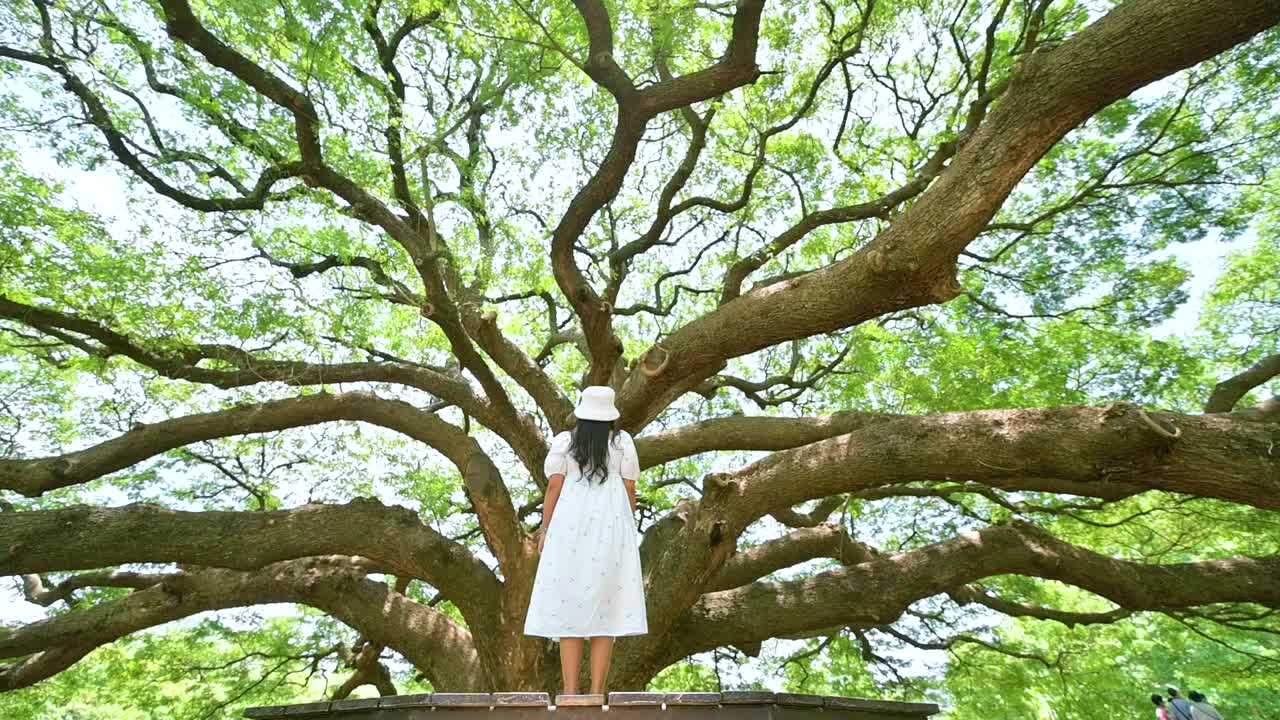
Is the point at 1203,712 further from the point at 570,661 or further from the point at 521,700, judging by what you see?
Result: the point at 521,700

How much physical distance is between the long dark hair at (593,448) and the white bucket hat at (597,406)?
0.03m

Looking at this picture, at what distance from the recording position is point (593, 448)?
3426 mm

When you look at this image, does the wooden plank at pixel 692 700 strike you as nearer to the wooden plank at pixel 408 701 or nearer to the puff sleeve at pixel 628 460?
the wooden plank at pixel 408 701

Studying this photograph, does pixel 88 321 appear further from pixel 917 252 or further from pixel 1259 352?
pixel 1259 352

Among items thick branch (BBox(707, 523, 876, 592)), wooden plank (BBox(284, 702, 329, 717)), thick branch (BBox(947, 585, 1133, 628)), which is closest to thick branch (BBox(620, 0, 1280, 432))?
thick branch (BBox(707, 523, 876, 592))

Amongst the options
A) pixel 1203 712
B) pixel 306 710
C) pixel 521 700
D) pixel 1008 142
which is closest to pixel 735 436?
pixel 1008 142

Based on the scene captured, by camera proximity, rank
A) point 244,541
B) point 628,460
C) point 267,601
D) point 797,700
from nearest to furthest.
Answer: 1. point 797,700
2. point 628,460
3. point 244,541
4. point 267,601

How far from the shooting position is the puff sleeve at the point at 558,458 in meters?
3.46

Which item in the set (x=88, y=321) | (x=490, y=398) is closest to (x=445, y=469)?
(x=490, y=398)

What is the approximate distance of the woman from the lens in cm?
316

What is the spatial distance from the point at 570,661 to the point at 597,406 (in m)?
1.28

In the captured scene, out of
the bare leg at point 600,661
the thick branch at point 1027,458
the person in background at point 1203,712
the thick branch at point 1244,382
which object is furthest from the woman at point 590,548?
the person in background at point 1203,712

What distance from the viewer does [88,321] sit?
5227mm

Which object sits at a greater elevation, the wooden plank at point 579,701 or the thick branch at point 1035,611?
the thick branch at point 1035,611
